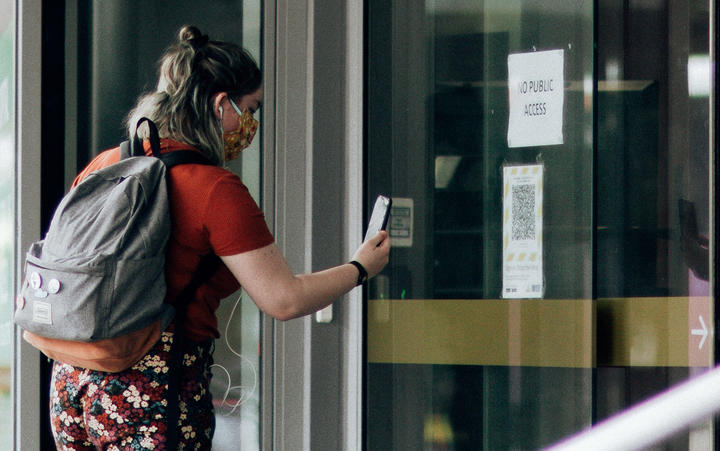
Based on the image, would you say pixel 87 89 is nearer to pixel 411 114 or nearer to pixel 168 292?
pixel 411 114

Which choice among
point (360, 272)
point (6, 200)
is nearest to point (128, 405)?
point (360, 272)

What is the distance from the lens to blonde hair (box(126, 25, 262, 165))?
1.99 meters

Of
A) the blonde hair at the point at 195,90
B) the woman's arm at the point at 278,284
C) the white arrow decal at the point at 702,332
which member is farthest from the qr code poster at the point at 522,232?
the blonde hair at the point at 195,90

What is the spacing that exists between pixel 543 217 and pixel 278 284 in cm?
120

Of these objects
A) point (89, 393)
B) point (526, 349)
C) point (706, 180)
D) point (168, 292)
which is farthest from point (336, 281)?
point (706, 180)

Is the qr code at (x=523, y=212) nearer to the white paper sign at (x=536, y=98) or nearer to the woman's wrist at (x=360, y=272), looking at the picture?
the white paper sign at (x=536, y=98)

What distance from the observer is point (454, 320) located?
304cm

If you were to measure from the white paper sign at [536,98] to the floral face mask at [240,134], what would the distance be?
104 centimetres

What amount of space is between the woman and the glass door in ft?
3.19

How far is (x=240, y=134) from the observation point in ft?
6.88

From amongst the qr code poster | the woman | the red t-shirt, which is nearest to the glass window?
the woman

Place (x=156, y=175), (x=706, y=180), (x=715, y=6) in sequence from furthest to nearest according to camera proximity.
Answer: (x=706, y=180), (x=715, y=6), (x=156, y=175)

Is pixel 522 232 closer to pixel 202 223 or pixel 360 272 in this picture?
pixel 360 272

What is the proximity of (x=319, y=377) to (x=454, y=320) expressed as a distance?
52 cm
